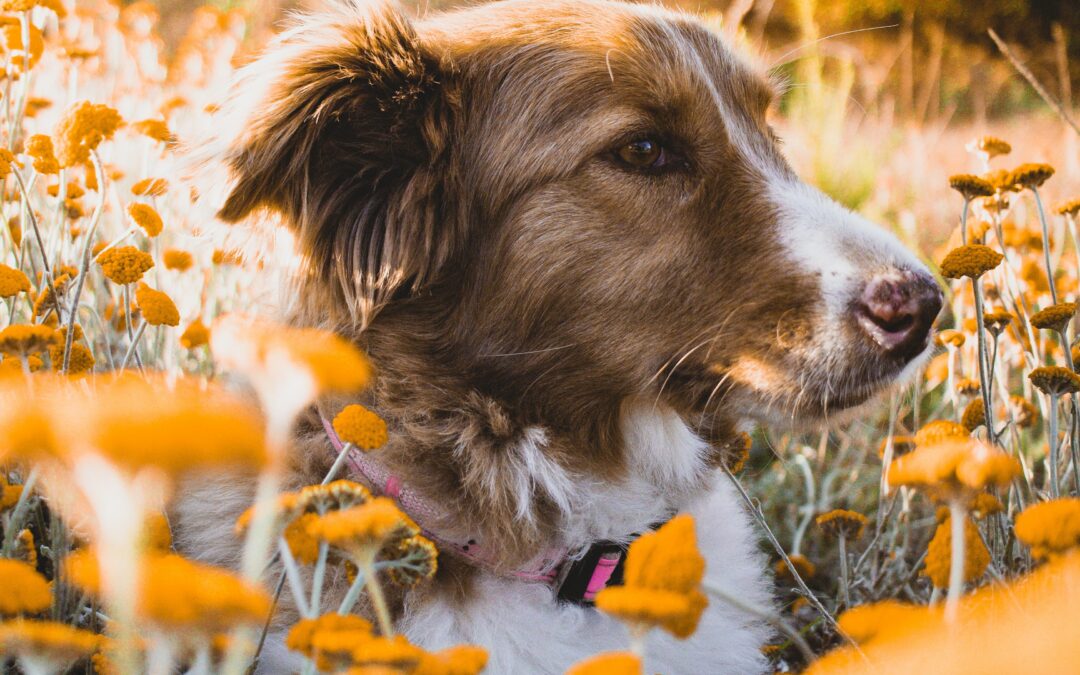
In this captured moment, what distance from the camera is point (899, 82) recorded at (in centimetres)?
1585

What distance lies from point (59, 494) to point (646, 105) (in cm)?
163

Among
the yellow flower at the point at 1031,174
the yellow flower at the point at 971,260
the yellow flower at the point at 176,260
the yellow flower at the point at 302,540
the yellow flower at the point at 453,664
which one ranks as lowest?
the yellow flower at the point at 176,260

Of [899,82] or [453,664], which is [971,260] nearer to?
[453,664]

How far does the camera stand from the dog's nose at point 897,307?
2197 millimetres

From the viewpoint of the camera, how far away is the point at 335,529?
1.23m

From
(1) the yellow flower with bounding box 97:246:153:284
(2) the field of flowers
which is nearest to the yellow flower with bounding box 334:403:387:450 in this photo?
(2) the field of flowers

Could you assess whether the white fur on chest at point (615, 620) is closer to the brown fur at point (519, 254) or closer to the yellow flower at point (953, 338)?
the brown fur at point (519, 254)

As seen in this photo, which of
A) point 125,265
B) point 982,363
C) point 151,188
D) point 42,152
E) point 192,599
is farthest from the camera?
point 151,188

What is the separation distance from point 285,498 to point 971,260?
5.06 feet

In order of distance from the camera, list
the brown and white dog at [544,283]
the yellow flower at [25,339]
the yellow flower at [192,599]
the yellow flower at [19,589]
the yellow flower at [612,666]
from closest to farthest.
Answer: the yellow flower at [192,599] < the yellow flower at [612,666] < the yellow flower at [19,589] < the yellow flower at [25,339] < the brown and white dog at [544,283]

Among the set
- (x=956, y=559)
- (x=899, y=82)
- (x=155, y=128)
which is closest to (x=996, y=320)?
(x=956, y=559)

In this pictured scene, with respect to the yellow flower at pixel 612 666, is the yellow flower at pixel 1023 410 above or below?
below

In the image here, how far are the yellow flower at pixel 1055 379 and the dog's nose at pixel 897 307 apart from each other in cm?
27

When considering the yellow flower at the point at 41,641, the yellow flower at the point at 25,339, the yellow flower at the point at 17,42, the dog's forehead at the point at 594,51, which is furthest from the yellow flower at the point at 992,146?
the yellow flower at the point at 17,42
